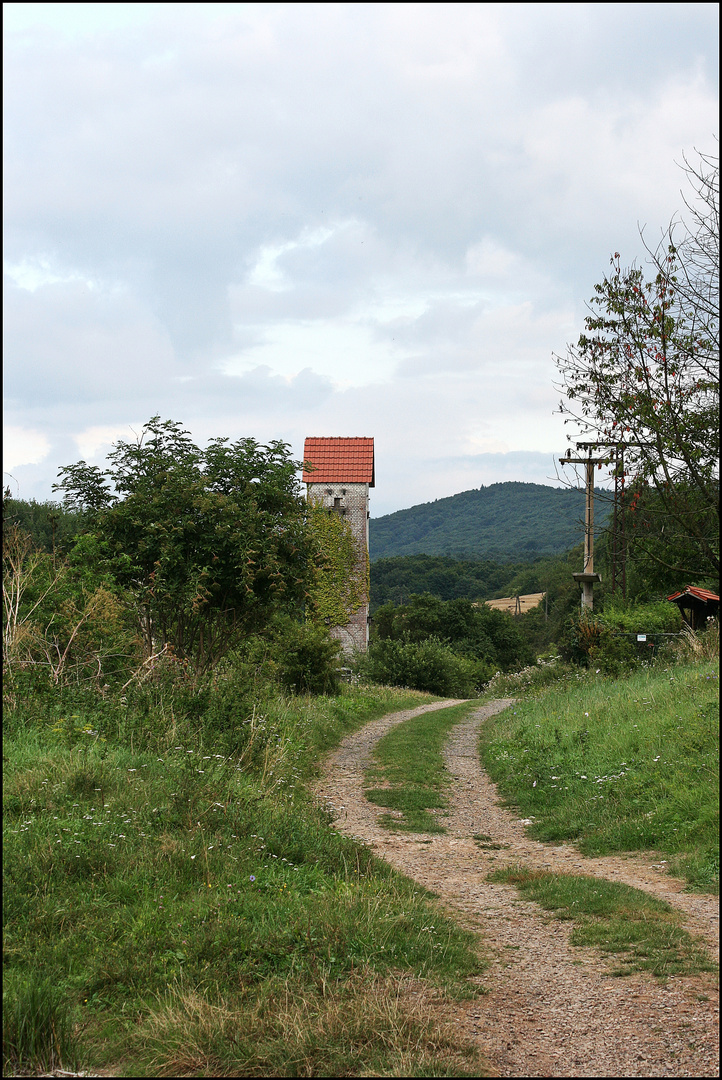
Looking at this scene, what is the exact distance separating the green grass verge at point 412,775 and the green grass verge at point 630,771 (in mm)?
916

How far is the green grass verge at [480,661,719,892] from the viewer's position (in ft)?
21.8

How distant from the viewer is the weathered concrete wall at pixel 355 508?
2981 centimetres

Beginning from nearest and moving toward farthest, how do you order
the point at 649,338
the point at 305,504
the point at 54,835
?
the point at 54,835 < the point at 649,338 < the point at 305,504

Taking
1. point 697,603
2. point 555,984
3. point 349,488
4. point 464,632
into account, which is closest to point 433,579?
point 464,632

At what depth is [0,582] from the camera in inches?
294

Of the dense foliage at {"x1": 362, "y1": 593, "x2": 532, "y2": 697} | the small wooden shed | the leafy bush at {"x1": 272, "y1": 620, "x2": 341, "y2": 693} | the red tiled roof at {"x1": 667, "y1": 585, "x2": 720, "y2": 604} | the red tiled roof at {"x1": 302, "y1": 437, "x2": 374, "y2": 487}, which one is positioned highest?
the red tiled roof at {"x1": 302, "y1": 437, "x2": 374, "y2": 487}

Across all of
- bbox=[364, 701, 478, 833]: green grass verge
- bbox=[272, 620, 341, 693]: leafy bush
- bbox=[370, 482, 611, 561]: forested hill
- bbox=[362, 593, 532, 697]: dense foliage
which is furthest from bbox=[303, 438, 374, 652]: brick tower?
bbox=[370, 482, 611, 561]: forested hill

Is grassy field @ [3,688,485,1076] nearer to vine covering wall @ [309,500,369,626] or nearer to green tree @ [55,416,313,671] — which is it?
green tree @ [55,416,313,671]

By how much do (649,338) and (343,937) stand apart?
467cm

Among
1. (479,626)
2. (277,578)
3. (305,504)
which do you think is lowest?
(479,626)

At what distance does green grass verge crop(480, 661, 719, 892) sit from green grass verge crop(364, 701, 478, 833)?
0.92 m

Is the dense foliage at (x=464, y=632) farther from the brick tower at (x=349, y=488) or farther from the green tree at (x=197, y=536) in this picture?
the green tree at (x=197, y=536)

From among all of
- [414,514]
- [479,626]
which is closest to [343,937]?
[479,626]

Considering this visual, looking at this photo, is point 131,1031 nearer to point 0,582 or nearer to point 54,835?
point 54,835
